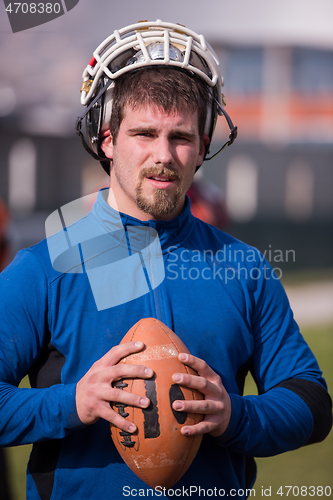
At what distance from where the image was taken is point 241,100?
80.0ft

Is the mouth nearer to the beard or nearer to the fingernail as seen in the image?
the beard

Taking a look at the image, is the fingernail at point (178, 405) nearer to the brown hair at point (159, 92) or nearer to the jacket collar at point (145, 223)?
the jacket collar at point (145, 223)

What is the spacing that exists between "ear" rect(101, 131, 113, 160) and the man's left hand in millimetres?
886

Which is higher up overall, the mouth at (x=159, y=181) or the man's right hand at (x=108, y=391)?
the mouth at (x=159, y=181)

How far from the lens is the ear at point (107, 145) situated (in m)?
1.97

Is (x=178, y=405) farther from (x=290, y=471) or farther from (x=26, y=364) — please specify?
(x=290, y=471)

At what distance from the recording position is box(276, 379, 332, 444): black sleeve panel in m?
1.80

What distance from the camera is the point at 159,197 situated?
1.77 m

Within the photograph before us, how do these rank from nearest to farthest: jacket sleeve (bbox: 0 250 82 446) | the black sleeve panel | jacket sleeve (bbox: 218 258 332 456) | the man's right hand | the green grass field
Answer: the man's right hand, jacket sleeve (bbox: 0 250 82 446), jacket sleeve (bbox: 218 258 332 456), the black sleeve panel, the green grass field

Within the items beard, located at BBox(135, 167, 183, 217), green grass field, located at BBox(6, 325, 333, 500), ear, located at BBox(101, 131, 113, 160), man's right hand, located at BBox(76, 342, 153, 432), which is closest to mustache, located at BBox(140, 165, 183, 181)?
beard, located at BBox(135, 167, 183, 217)

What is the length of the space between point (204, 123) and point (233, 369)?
3.12ft

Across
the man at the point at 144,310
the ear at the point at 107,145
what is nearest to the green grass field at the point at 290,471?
the man at the point at 144,310

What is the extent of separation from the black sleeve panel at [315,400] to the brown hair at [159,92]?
1040 millimetres

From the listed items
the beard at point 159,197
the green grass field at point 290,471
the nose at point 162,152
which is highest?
the nose at point 162,152
